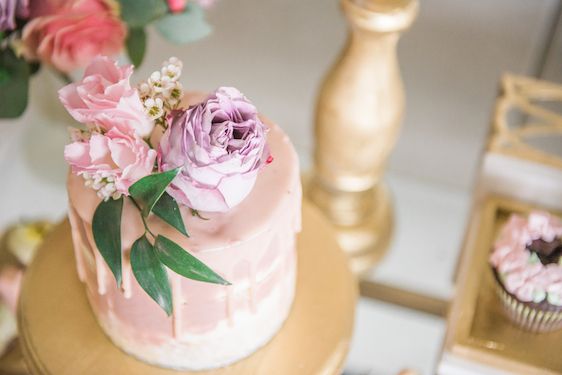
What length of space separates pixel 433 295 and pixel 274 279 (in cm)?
38

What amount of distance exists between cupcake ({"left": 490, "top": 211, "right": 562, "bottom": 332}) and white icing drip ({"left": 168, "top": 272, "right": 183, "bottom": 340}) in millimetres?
250

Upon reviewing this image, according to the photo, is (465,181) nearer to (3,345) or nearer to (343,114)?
(343,114)

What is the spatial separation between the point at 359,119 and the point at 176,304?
11.8 inches

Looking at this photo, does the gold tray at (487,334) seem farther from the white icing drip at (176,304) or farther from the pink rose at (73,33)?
the pink rose at (73,33)

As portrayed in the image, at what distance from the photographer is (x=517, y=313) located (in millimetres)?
597

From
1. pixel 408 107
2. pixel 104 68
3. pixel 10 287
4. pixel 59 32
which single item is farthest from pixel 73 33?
pixel 408 107

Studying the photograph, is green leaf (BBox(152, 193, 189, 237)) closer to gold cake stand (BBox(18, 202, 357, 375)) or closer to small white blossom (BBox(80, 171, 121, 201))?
small white blossom (BBox(80, 171, 121, 201))

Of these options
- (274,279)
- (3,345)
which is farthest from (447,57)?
(3,345)

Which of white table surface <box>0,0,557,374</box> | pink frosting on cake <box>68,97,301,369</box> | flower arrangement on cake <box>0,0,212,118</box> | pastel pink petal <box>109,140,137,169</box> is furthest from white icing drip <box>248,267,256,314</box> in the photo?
white table surface <box>0,0,557,374</box>

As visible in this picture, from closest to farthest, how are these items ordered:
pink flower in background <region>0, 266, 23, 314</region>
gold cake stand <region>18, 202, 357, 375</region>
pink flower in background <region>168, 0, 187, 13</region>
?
gold cake stand <region>18, 202, 357, 375</region>, pink flower in background <region>168, 0, 187, 13</region>, pink flower in background <region>0, 266, 23, 314</region>

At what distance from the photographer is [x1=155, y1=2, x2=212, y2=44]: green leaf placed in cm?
67

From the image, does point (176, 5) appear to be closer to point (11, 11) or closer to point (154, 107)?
point (11, 11)

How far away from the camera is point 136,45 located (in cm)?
68

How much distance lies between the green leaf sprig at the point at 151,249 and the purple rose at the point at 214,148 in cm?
1
